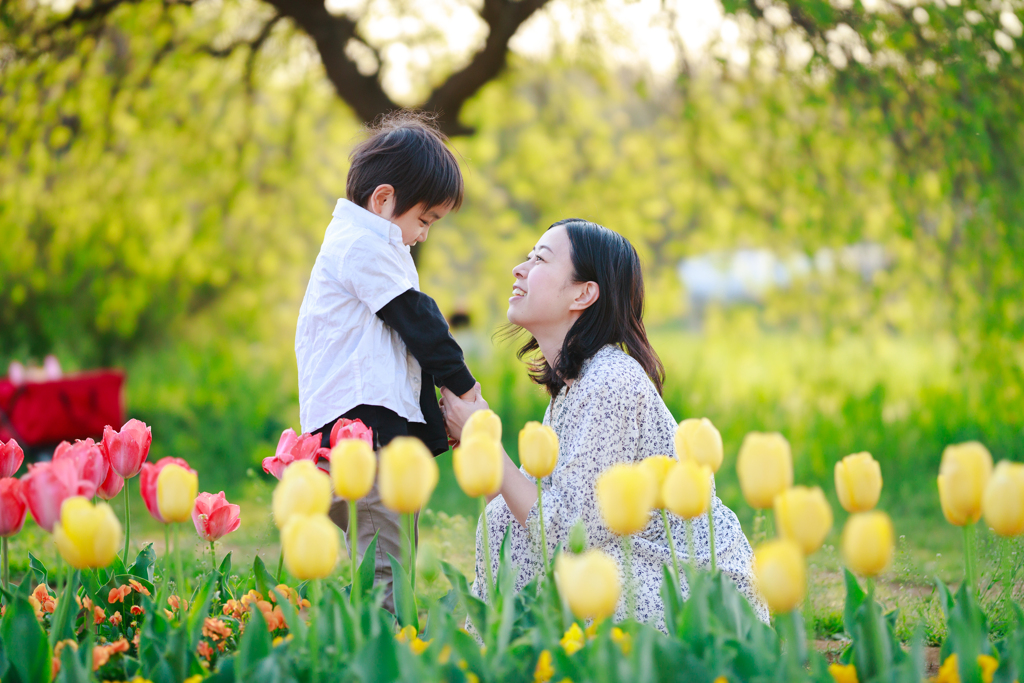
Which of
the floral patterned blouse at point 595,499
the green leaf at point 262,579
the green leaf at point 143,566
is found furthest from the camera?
the floral patterned blouse at point 595,499

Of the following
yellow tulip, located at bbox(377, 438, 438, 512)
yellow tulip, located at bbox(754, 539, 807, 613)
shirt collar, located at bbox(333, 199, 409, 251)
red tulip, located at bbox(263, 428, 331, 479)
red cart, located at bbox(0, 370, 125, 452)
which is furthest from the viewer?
red cart, located at bbox(0, 370, 125, 452)

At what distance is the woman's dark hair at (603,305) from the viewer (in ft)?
7.05

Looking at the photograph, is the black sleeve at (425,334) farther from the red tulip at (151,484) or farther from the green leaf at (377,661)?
the green leaf at (377,661)

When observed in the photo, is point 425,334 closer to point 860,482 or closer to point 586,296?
point 586,296

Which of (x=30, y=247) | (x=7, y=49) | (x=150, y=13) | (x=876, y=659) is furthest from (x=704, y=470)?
(x=30, y=247)

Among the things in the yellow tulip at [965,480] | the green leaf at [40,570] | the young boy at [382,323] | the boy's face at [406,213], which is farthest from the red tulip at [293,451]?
the yellow tulip at [965,480]

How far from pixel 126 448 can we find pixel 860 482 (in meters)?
1.24

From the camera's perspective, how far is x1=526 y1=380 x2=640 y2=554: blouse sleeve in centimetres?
189

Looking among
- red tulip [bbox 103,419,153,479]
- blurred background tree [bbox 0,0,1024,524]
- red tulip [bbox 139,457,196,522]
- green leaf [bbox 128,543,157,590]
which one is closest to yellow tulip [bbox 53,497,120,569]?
red tulip [bbox 139,457,196,522]

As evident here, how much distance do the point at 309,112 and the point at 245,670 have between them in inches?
237

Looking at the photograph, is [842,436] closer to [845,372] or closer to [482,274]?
[845,372]

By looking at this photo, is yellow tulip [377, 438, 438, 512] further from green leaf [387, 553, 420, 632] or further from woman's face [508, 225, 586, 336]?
woman's face [508, 225, 586, 336]

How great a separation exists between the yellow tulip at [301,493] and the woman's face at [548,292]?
41.0 inches

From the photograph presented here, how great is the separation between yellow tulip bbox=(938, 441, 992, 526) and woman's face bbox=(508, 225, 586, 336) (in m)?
1.13
